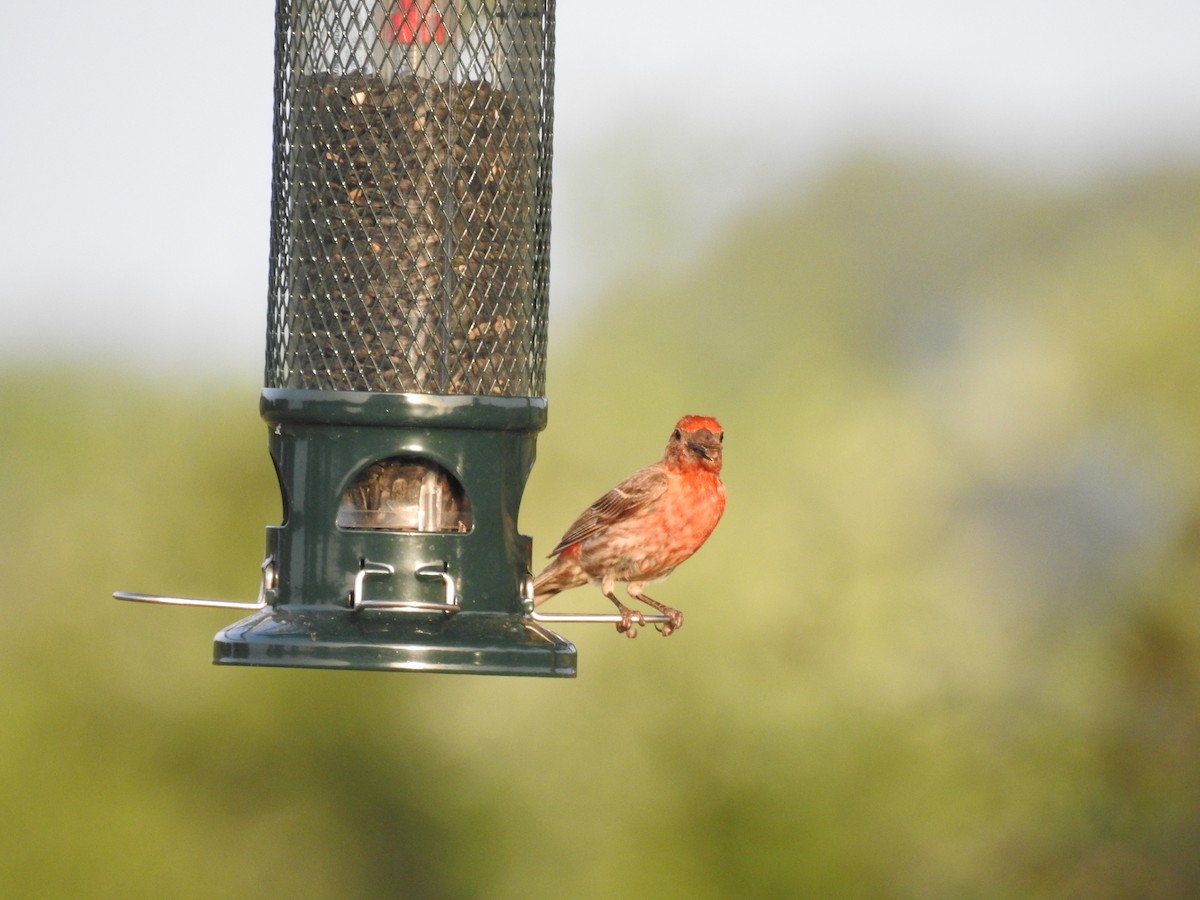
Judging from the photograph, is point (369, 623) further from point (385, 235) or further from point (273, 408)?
point (385, 235)

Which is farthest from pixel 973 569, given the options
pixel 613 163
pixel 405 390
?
pixel 405 390

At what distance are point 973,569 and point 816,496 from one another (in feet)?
6.29

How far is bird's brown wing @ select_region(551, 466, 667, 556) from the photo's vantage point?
7766mm

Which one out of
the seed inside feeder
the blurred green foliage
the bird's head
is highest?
the seed inside feeder

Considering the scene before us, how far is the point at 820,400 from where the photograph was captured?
2012 centimetres

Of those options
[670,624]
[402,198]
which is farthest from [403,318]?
[670,624]

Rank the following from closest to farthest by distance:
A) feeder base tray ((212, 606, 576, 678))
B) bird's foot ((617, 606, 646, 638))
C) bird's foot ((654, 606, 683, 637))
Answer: feeder base tray ((212, 606, 576, 678))
bird's foot ((617, 606, 646, 638))
bird's foot ((654, 606, 683, 637))

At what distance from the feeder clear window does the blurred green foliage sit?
392 inches

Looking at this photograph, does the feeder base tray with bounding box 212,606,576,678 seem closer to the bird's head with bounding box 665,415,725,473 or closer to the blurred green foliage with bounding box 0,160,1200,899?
the bird's head with bounding box 665,415,725,473

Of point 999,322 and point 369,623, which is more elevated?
point 999,322

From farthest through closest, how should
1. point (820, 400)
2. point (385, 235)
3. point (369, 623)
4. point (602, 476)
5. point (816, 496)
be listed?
point (820, 400)
point (816, 496)
point (602, 476)
point (385, 235)
point (369, 623)

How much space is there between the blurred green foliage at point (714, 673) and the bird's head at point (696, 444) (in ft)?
26.8

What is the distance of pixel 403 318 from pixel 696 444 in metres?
2.03

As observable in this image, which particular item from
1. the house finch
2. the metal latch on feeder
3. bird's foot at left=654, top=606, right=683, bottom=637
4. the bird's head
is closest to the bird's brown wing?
the house finch
